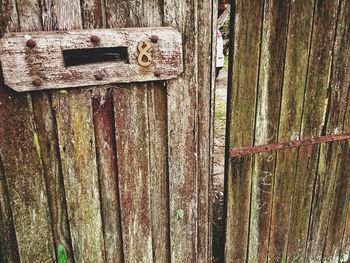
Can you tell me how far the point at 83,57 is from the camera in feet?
4.32

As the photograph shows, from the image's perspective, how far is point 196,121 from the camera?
1.54m

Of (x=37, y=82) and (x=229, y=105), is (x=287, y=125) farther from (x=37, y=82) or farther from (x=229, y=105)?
(x=37, y=82)

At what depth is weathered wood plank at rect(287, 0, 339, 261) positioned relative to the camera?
1.76 metres

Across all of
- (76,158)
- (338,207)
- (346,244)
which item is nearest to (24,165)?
(76,158)

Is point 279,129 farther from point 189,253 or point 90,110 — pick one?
point 90,110

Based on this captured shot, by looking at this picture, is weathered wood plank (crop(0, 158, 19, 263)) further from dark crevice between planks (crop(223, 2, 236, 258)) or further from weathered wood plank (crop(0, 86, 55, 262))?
dark crevice between planks (crop(223, 2, 236, 258))

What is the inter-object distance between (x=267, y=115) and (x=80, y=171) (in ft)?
3.37

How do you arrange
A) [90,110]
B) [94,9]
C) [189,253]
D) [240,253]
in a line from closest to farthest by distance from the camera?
1. [94,9]
2. [90,110]
3. [189,253]
4. [240,253]

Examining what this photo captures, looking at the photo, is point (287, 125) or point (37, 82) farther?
point (287, 125)

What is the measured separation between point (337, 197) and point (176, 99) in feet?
4.56

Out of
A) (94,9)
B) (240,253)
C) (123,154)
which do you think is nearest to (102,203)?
(123,154)

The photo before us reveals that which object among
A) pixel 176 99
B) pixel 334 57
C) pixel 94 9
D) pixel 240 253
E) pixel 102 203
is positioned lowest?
pixel 240 253

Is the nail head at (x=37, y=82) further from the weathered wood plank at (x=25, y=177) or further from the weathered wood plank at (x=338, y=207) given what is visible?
the weathered wood plank at (x=338, y=207)

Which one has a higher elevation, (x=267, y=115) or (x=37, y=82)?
(x=37, y=82)
